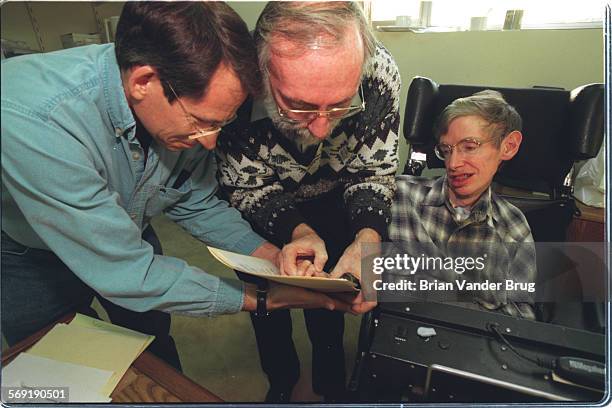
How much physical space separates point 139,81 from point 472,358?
2.05 ft

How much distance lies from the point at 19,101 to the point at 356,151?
57cm

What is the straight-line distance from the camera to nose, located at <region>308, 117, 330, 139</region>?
0.63 meters

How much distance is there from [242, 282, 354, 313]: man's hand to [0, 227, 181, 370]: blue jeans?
0.22 metres

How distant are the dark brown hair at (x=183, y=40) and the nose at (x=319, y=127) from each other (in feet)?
0.53

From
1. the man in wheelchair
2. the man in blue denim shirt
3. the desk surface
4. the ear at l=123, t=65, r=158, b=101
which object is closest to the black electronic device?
the man in wheelchair

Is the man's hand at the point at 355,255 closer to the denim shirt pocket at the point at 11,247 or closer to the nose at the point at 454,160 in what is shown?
the nose at the point at 454,160

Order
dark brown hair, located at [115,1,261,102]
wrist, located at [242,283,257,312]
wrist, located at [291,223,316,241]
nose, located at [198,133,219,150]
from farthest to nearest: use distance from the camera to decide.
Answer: wrist, located at [291,223,316,241]
wrist, located at [242,283,257,312]
nose, located at [198,133,219,150]
dark brown hair, located at [115,1,261,102]

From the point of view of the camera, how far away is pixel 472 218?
0.80 metres

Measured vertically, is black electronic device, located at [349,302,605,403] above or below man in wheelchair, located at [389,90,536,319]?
below

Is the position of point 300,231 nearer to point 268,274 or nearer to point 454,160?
point 268,274

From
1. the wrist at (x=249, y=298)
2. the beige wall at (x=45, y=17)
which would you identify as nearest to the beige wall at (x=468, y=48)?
the beige wall at (x=45, y=17)

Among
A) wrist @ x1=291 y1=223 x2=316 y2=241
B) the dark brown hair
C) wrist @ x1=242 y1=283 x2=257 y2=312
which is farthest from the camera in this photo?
wrist @ x1=291 y1=223 x2=316 y2=241

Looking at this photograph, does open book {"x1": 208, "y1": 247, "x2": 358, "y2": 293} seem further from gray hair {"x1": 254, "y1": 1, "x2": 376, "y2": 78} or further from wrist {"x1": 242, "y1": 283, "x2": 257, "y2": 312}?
gray hair {"x1": 254, "y1": 1, "x2": 376, "y2": 78}

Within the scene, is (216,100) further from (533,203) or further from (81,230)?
Answer: (533,203)
